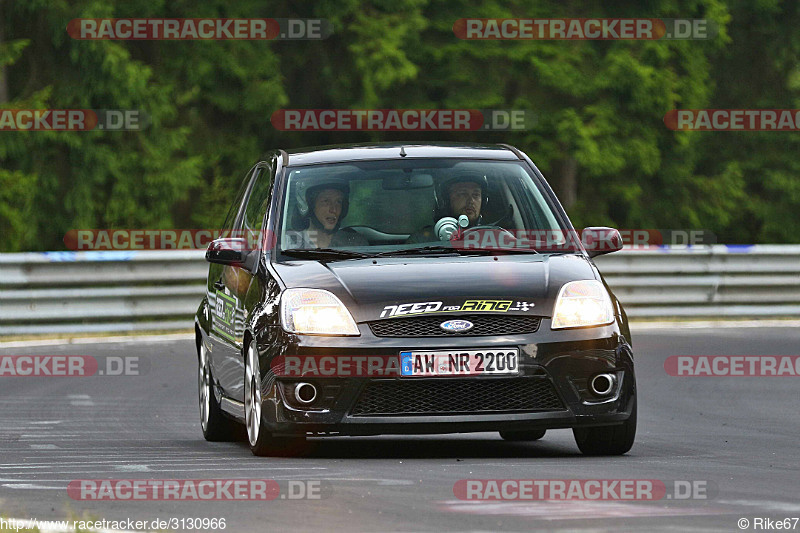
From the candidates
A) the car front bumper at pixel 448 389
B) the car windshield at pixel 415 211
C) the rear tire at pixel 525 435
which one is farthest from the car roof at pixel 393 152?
Answer: the car front bumper at pixel 448 389

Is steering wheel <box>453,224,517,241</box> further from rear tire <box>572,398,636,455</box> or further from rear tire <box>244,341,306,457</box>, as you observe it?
rear tire <box>244,341,306,457</box>

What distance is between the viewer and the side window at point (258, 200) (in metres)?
11.0

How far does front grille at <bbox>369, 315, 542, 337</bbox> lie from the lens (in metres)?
9.55

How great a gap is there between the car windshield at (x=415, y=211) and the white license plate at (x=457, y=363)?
0.96 m

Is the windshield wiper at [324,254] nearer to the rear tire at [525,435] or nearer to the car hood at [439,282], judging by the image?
the car hood at [439,282]

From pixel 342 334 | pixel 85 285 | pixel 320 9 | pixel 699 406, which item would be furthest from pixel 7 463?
pixel 320 9

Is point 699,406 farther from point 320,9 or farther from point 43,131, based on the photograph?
point 320,9

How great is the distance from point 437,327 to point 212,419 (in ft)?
8.08

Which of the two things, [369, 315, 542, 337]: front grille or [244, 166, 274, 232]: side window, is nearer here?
[369, 315, 542, 337]: front grille

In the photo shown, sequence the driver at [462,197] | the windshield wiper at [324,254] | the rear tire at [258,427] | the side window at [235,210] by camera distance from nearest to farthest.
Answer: the rear tire at [258,427]
the windshield wiper at [324,254]
the driver at [462,197]
the side window at [235,210]

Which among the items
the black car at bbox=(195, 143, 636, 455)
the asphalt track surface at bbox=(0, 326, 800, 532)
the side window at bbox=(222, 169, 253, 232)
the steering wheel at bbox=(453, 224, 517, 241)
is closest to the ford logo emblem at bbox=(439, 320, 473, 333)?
the black car at bbox=(195, 143, 636, 455)

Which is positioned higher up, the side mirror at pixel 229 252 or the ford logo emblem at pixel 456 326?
the side mirror at pixel 229 252

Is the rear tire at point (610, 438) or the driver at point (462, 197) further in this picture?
the driver at point (462, 197)

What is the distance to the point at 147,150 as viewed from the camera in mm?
32375
